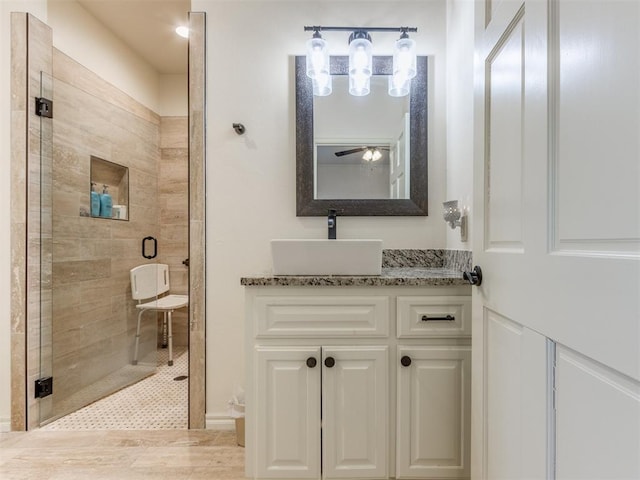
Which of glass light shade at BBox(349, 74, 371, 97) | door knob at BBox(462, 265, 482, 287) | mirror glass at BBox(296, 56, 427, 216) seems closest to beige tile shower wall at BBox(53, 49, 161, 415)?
mirror glass at BBox(296, 56, 427, 216)

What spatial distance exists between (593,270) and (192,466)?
1.70 meters

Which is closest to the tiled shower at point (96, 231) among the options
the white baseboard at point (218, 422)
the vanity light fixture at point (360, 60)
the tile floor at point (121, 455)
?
the tile floor at point (121, 455)

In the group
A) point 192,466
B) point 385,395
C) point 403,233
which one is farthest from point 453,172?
point 192,466

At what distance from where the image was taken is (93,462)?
152 centimetres

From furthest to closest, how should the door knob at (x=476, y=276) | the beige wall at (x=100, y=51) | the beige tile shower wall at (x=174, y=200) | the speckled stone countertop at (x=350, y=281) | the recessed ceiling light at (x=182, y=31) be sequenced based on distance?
the beige tile shower wall at (x=174, y=200), the recessed ceiling light at (x=182, y=31), the beige wall at (x=100, y=51), the speckled stone countertop at (x=350, y=281), the door knob at (x=476, y=276)

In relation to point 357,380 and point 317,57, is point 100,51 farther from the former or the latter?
point 357,380

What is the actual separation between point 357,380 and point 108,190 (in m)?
2.27

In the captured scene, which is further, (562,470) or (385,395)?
(385,395)

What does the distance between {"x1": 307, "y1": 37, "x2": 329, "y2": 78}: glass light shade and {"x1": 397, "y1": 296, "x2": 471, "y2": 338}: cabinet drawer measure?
1.20m

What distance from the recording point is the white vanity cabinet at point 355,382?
128 centimetres

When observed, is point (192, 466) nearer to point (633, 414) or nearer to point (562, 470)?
point (562, 470)

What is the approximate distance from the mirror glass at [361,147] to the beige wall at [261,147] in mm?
58

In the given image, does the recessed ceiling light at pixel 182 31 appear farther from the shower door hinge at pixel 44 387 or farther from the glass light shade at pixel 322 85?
the shower door hinge at pixel 44 387

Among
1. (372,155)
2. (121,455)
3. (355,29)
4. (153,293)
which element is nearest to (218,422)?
(121,455)
